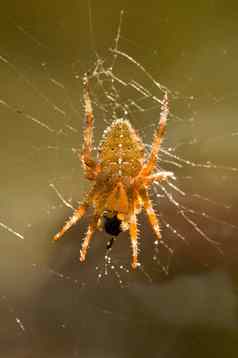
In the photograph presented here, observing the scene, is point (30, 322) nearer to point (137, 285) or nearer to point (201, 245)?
point (137, 285)

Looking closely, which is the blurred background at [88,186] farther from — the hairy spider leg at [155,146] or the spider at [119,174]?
the hairy spider leg at [155,146]

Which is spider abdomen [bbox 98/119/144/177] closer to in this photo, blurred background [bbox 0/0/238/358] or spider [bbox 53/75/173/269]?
spider [bbox 53/75/173/269]

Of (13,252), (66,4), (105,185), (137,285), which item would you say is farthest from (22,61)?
(105,185)

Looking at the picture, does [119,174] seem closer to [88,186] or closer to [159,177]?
[159,177]

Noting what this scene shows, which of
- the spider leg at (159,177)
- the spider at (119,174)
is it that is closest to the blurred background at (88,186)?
the spider at (119,174)

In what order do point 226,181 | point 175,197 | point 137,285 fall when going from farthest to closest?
point 226,181, point 137,285, point 175,197

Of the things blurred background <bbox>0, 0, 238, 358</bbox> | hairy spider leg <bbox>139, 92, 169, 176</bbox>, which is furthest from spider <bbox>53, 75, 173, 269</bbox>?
blurred background <bbox>0, 0, 238, 358</bbox>
